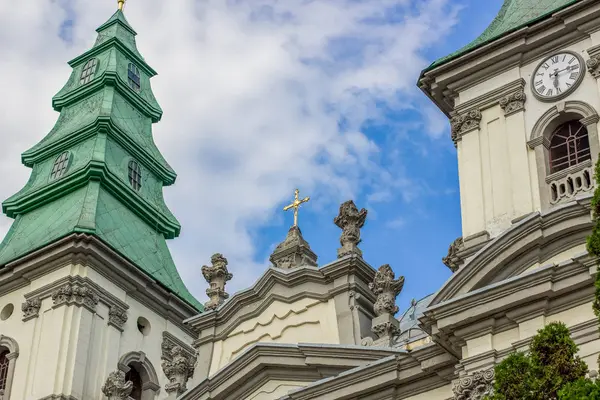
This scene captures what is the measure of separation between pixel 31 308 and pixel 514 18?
12.3 meters

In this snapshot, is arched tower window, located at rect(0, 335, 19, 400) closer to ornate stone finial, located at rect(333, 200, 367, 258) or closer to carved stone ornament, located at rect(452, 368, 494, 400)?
ornate stone finial, located at rect(333, 200, 367, 258)

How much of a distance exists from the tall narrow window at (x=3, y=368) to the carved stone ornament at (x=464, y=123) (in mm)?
11483

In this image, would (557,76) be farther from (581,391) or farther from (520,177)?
(581,391)

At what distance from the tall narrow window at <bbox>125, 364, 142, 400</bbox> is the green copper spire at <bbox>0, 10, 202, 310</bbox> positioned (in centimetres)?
214

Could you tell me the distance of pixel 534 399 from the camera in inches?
566

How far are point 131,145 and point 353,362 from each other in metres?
13.0

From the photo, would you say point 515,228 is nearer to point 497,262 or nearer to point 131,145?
point 497,262

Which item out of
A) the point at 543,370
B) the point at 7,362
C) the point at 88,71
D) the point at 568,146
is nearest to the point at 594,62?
the point at 568,146

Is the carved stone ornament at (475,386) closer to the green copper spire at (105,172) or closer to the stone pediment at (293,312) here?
the stone pediment at (293,312)

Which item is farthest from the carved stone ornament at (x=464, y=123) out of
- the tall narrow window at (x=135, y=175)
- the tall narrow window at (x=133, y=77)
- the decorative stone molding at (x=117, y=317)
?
the tall narrow window at (x=133, y=77)

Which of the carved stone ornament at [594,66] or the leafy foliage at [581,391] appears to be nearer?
the leafy foliage at [581,391]

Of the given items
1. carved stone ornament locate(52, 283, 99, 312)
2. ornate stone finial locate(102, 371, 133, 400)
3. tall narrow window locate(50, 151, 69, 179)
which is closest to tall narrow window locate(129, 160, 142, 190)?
tall narrow window locate(50, 151, 69, 179)

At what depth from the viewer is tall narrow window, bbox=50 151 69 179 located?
108 feet

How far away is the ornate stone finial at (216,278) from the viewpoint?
26266mm
